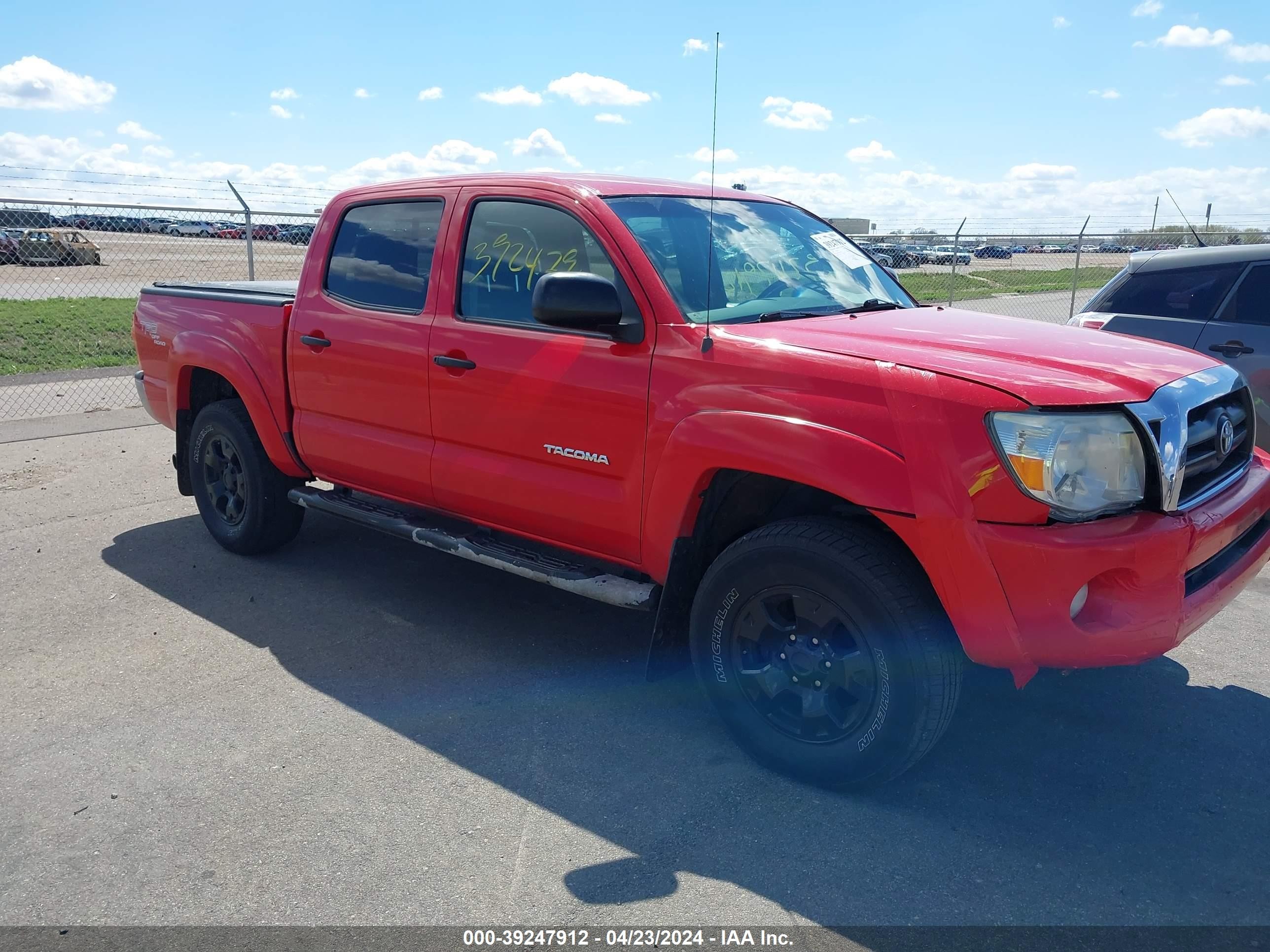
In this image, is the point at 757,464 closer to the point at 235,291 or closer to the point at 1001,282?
the point at 235,291

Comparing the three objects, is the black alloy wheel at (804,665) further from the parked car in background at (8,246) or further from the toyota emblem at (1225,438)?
the parked car in background at (8,246)

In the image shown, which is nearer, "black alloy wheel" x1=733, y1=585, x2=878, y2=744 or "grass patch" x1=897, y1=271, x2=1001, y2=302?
"black alloy wheel" x1=733, y1=585, x2=878, y2=744

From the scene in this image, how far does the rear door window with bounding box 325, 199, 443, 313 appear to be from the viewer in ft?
14.7

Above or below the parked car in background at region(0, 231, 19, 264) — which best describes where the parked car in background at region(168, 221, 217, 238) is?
above

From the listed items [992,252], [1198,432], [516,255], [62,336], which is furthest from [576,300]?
[992,252]

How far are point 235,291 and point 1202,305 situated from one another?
18.7ft

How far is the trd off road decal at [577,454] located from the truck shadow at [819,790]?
0.99 metres

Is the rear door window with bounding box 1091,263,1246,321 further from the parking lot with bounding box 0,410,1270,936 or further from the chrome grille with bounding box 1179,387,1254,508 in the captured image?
the chrome grille with bounding box 1179,387,1254,508

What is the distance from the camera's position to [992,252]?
57.2ft

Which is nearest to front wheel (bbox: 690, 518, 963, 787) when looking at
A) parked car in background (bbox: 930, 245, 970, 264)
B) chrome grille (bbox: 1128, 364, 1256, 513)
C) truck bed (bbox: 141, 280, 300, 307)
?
chrome grille (bbox: 1128, 364, 1256, 513)

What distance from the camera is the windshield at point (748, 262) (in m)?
3.75

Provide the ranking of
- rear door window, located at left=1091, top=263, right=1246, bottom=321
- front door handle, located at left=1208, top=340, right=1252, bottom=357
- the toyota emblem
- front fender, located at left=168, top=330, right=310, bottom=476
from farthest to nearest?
1. rear door window, located at left=1091, top=263, right=1246, bottom=321
2. front door handle, located at left=1208, top=340, right=1252, bottom=357
3. front fender, located at left=168, top=330, right=310, bottom=476
4. the toyota emblem

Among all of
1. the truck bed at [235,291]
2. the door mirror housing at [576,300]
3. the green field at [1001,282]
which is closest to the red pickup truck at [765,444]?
the door mirror housing at [576,300]

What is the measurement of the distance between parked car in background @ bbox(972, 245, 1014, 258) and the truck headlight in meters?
14.4
